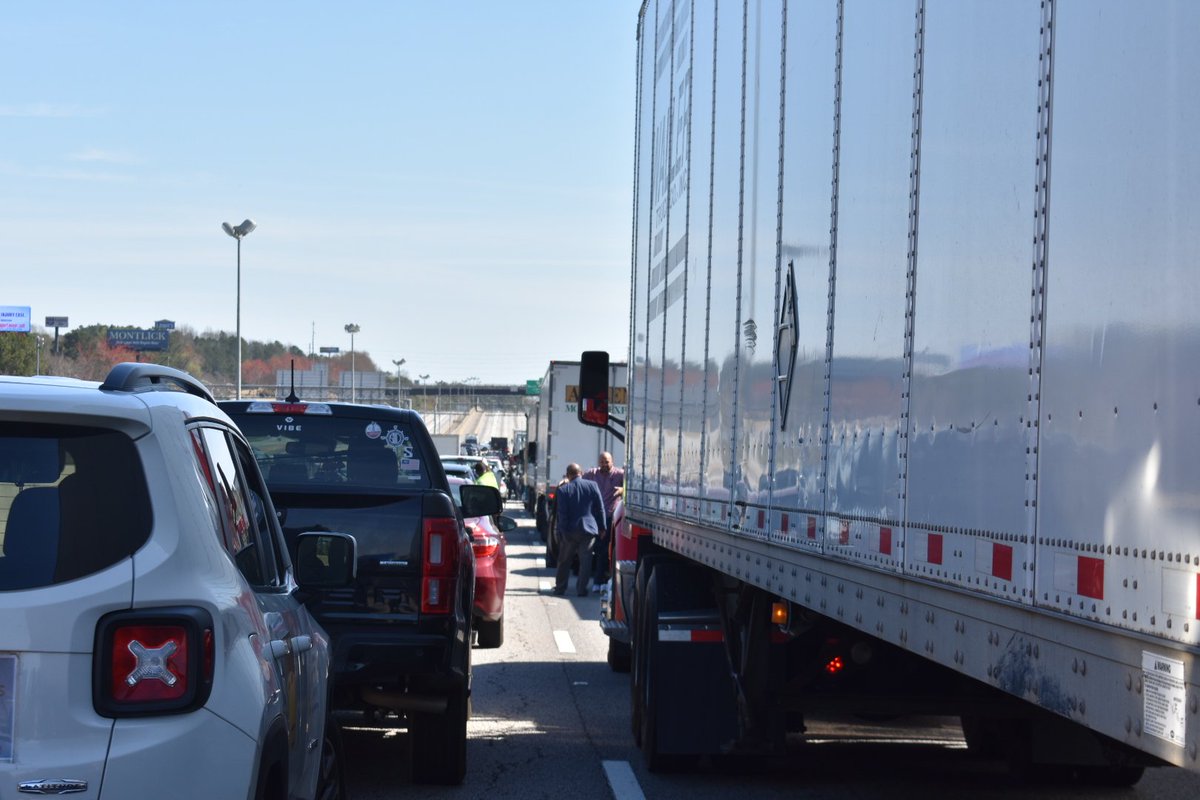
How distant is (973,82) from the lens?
4.34 meters

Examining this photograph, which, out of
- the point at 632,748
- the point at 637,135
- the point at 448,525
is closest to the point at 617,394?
the point at 637,135

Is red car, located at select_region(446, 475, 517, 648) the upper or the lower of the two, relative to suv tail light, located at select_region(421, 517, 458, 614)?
lower

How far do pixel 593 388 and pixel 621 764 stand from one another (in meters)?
4.23

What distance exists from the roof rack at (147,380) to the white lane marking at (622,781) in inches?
170

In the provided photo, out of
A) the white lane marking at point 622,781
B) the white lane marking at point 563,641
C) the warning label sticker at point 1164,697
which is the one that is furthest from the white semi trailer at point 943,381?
the white lane marking at point 563,641

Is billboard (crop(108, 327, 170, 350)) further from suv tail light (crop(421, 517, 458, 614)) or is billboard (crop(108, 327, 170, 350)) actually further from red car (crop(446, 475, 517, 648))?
suv tail light (crop(421, 517, 458, 614))

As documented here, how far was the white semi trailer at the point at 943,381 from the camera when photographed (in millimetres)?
3170

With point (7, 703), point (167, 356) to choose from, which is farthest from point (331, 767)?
point (167, 356)

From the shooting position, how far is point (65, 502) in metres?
3.65

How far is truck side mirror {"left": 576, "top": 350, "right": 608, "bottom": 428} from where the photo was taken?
1305 centimetres

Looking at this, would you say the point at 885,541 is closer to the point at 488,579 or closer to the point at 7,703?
the point at 7,703

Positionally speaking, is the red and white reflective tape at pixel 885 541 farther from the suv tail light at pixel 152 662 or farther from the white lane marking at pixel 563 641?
the white lane marking at pixel 563 641

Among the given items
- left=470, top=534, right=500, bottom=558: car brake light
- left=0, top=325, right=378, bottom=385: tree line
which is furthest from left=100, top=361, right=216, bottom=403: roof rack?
left=0, top=325, right=378, bottom=385: tree line

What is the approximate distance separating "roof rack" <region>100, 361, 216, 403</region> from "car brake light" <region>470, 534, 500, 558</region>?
847 centimetres
